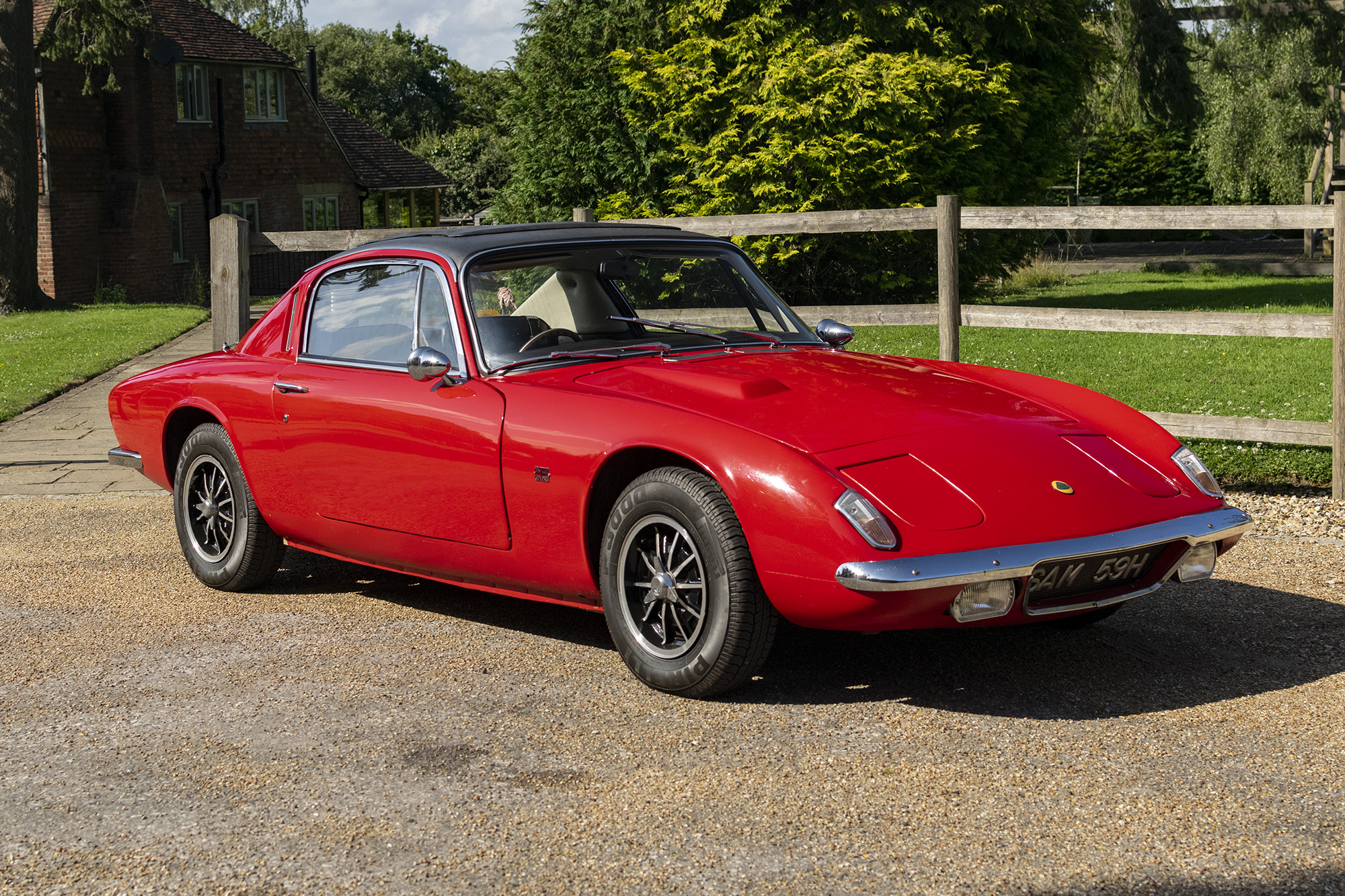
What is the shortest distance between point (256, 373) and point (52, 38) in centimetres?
2371

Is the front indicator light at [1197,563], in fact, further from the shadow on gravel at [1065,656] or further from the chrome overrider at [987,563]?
the shadow on gravel at [1065,656]

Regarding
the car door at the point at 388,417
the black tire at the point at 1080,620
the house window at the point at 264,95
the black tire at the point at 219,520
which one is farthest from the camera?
the house window at the point at 264,95

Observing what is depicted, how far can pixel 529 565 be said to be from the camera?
4977 mm

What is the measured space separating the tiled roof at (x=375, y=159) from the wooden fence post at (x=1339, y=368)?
124 feet

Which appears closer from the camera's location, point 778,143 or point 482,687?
point 482,687

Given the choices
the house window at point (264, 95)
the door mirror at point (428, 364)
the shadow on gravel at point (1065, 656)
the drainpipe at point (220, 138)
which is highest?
the house window at point (264, 95)

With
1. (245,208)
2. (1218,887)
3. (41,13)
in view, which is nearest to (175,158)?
(245,208)

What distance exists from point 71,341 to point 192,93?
18282 mm

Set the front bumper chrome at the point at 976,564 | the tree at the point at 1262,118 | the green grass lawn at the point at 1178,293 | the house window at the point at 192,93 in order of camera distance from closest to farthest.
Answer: the front bumper chrome at the point at 976,564 → the green grass lawn at the point at 1178,293 → the house window at the point at 192,93 → the tree at the point at 1262,118

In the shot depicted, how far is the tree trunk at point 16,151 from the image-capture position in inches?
981

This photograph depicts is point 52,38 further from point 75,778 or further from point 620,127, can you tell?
point 75,778

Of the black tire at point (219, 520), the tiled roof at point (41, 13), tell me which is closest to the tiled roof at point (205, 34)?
the tiled roof at point (41, 13)

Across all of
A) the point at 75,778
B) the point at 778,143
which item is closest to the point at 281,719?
the point at 75,778

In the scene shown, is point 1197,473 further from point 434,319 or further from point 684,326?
point 434,319
